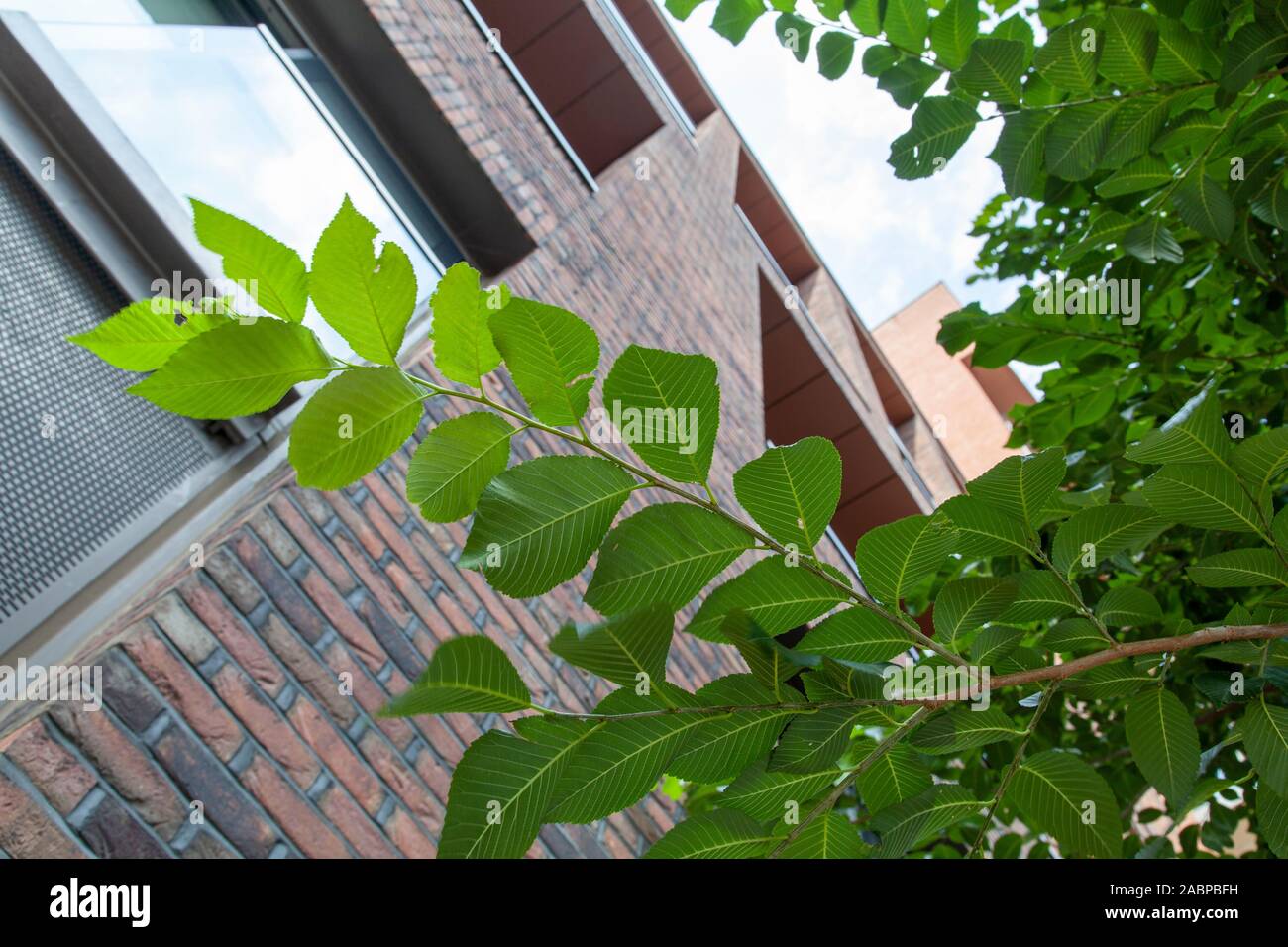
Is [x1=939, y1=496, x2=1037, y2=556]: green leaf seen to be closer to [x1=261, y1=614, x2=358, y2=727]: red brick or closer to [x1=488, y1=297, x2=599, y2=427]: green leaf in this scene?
[x1=488, y1=297, x2=599, y2=427]: green leaf

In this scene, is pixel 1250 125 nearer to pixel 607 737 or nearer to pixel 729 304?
pixel 607 737

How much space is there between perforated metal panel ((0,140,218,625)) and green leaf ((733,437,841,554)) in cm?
140

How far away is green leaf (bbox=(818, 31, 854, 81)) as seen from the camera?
1.63 m

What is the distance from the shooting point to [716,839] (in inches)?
A: 29.1

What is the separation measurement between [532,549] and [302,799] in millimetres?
1300

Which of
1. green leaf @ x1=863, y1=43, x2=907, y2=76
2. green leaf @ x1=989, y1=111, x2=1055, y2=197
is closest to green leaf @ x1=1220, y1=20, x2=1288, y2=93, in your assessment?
green leaf @ x1=989, y1=111, x2=1055, y2=197

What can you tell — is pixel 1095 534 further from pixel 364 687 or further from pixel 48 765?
pixel 364 687

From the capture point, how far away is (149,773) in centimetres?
154

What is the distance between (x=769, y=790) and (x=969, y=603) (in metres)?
0.24

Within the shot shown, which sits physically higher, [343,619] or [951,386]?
[343,619]

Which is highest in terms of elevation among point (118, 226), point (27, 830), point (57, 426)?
point (118, 226)

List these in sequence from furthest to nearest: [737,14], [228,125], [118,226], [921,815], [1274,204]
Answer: [228,125] → [118,226] → [737,14] → [1274,204] → [921,815]

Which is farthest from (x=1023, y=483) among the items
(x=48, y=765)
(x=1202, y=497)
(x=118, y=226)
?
(x=118, y=226)

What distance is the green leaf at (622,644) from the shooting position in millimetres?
651
